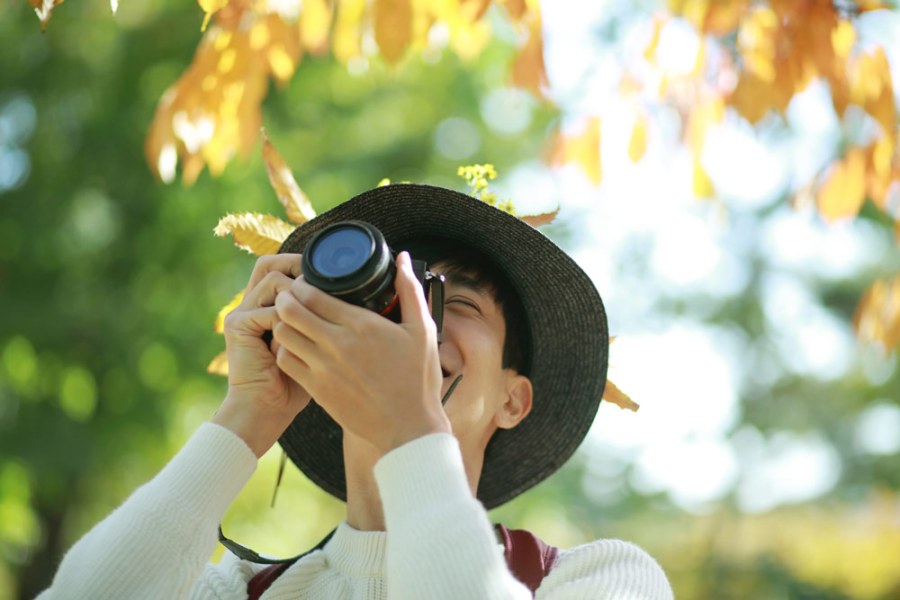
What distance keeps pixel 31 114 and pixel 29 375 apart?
1.64 meters

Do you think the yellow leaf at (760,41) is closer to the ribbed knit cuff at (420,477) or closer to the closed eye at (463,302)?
the closed eye at (463,302)

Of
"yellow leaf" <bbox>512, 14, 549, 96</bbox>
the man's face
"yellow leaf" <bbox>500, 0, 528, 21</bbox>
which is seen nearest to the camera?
the man's face

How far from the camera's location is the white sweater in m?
1.19

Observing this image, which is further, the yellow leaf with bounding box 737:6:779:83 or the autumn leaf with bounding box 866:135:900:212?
the autumn leaf with bounding box 866:135:900:212

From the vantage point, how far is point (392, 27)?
2207 mm

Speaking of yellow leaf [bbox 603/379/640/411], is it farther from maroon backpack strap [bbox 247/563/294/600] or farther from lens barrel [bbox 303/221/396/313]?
lens barrel [bbox 303/221/396/313]

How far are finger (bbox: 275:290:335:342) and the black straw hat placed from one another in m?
0.56

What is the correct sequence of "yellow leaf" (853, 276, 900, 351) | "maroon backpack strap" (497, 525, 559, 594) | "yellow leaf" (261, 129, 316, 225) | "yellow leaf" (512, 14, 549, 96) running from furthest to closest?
"yellow leaf" (853, 276, 900, 351)
"yellow leaf" (512, 14, 549, 96)
"yellow leaf" (261, 129, 316, 225)
"maroon backpack strap" (497, 525, 559, 594)

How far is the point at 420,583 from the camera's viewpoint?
118cm

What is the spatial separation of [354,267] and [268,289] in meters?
0.23

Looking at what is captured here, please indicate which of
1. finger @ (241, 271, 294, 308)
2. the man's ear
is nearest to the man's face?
the man's ear

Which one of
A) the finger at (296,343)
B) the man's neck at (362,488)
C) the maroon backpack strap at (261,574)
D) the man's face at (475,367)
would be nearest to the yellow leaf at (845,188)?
the man's face at (475,367)

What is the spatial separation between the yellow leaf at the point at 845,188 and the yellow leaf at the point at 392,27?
5.47ft

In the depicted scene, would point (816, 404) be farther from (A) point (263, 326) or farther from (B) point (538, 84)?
(A) point (263, 326)
